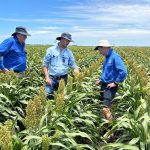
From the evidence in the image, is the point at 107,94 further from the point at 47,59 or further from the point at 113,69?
the point at 47,59

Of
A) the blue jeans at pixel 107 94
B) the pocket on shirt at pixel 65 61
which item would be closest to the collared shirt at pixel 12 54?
the pocket on shirt at pixel 65 61

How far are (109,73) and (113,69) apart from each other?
0.35 feet

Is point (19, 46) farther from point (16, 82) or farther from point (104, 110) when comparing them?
point (104, 110)

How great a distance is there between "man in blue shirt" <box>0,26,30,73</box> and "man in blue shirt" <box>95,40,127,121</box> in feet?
5.48

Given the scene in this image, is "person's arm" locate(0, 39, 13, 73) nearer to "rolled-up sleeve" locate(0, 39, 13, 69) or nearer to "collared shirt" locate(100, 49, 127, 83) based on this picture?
"rolled-up sleeve" locate(0, 39, 13, 69)

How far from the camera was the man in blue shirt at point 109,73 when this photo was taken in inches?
279

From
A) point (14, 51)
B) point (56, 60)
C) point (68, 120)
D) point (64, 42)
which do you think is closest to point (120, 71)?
point (64, 42)

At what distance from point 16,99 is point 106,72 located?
5.31 ft

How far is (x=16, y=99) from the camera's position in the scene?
7.39 m

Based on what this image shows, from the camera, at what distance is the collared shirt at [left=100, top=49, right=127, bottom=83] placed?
7099 mm

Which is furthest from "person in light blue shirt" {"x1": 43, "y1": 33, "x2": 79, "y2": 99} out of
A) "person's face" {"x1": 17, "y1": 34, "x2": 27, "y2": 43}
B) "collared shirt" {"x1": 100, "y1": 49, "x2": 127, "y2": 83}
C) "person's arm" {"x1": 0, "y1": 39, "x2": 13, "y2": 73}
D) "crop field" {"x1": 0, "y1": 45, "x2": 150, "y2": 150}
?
"collared shirt" {"x1": 100, "y1": 49, "x2": 127, "y2": 83}

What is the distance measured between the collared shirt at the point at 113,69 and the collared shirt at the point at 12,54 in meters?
1.90

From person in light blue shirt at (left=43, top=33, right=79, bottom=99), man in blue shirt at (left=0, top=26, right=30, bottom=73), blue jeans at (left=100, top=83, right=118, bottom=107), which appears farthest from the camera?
man in blue shirt at (left=0, top=26, right=30, bottom=73)

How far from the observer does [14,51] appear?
8.31 m
